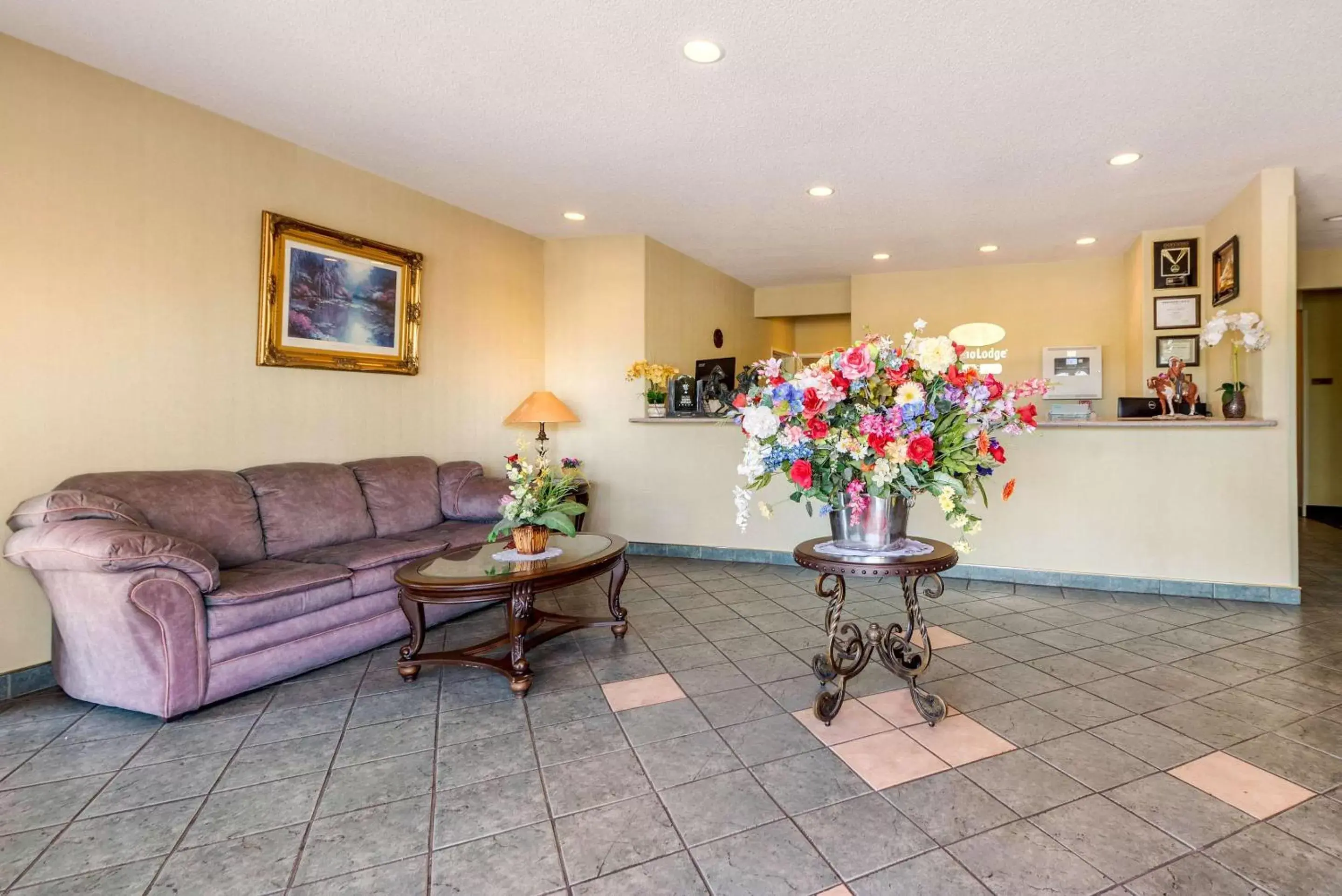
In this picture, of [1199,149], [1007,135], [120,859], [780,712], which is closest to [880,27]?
[1007,135]

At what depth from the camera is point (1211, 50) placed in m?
2.49

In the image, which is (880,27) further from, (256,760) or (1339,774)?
(256,760)

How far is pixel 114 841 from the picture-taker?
5.28 ft

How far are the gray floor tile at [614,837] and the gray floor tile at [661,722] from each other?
1.16ft

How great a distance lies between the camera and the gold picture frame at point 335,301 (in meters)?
3.40


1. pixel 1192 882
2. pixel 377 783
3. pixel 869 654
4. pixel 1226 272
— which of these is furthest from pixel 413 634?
pixel 1226 272

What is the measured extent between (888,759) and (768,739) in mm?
384

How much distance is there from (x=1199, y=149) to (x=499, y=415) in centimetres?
474

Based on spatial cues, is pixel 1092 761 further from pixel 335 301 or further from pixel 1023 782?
pixel 335 301

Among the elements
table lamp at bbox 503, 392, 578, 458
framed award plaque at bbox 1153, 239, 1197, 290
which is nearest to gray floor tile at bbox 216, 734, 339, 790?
table lamp at bbox 503, 392, 578, 458

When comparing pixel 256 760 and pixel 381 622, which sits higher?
pixel 381 622

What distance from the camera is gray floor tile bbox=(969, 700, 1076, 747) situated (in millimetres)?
2104

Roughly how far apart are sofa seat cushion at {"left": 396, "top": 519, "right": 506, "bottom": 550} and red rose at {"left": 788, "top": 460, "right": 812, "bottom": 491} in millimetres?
1719

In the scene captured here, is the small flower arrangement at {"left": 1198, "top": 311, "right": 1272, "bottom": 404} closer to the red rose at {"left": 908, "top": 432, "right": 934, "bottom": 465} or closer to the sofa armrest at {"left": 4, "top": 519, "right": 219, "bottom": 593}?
the red rose at {"left": 908, "top": 432, "right": 934, "bottom": 465}
